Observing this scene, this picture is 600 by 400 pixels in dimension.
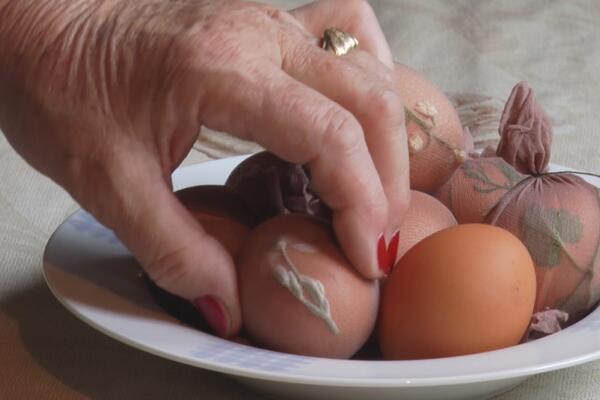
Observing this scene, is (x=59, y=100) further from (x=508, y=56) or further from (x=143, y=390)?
(x=508, y=56)

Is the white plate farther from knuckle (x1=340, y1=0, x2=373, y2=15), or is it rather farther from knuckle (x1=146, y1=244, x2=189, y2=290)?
knuckle (x1=340, y1=0, x2=373, y2=15)

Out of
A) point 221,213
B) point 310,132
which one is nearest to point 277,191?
point 221,213

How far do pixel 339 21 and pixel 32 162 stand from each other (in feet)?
0.79

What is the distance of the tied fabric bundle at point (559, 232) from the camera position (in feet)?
2.13

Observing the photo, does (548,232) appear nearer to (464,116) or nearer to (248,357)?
(248,357)

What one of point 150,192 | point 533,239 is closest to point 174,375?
point 150,192

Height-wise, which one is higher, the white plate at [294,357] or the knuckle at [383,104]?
the knuckle at [383,104]

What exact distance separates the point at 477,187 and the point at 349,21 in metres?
0.15

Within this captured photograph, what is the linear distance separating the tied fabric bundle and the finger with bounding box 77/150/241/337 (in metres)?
0.20

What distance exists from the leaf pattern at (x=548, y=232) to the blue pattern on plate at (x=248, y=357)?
19 cm

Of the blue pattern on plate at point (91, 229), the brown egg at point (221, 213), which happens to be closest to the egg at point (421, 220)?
the brown egg at point (221, 213)

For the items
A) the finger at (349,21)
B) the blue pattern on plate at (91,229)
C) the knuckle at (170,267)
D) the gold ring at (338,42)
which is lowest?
the blue pattern on plate at (91,229)

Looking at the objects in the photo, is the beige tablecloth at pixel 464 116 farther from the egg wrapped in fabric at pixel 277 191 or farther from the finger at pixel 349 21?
the finger at pixel 349 21

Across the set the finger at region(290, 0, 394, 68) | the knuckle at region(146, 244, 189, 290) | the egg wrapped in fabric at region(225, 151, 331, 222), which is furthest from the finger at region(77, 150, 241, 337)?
the finger at region(290, 0, 394, 68)
